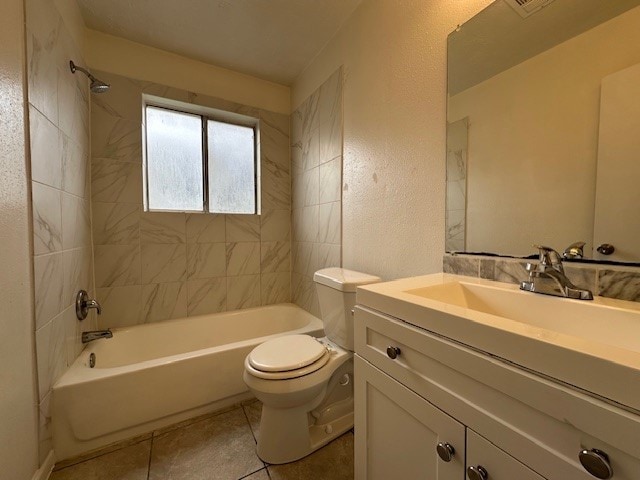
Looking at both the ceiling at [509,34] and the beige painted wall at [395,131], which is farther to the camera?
the beige painted wall at [395,131]

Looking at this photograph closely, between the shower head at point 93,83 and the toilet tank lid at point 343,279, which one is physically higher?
the shower head at point 93,83

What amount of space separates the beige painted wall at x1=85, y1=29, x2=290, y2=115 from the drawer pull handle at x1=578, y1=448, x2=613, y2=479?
2.65 metres

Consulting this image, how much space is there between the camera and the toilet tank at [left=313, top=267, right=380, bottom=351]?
4.53 feet

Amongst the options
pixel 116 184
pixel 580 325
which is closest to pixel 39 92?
pixel 116 184

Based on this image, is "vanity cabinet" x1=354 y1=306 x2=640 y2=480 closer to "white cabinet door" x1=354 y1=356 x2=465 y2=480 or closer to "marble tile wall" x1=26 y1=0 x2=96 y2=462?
"white cabinet door" x1=354 y1=356 x2=465 y2=480

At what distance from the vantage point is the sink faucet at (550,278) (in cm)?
75

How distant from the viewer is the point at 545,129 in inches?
33.8

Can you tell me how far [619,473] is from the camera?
375mm

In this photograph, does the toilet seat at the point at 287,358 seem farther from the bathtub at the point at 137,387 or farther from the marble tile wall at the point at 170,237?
the marble tile wall at the point at 170,237

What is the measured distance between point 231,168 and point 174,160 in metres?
0.46

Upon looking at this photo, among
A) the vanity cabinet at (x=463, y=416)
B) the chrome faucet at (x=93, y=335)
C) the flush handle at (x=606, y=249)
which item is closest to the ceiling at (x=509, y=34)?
the flush handle at (x=606, y=249)

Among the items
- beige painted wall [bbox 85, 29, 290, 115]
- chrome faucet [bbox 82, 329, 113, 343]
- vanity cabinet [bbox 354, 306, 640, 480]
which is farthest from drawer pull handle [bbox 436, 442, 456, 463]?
beige painted wall [bbox 85, 29, 290, 115]

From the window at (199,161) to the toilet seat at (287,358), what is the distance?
4.75 feet

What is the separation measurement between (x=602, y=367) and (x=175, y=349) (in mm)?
2345
